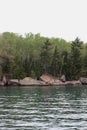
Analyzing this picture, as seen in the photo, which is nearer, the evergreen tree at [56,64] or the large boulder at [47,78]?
the large boulder at [47,78]

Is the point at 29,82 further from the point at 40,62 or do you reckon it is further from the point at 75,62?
the point at 75,62

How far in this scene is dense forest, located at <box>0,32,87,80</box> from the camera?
127000 mm

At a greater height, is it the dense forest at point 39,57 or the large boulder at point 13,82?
the dense forest at point 39,57

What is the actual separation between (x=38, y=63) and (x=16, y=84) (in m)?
16.1

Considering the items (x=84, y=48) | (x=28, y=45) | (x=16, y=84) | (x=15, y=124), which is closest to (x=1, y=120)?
(x=15, y=124)

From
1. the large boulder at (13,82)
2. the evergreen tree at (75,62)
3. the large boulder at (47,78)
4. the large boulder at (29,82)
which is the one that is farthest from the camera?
the evergreen tree at (75,62)

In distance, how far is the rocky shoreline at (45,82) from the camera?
12062cm

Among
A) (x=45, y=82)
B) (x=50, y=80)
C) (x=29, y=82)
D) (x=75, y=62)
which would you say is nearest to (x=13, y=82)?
(x=29, y=82)

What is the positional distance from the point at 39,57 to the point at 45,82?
13687 millimetres

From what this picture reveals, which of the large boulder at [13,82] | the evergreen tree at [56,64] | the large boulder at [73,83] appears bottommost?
the large boulder at [73,83]

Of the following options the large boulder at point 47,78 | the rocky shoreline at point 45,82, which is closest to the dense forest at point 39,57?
the large boulder at point 47,78

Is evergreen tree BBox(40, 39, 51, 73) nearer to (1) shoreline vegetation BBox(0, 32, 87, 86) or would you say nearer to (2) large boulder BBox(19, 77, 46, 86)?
(1) shoreline vegetation BBox(0, 32, 87, 86)

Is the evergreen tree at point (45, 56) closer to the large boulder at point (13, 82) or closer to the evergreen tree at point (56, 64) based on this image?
the evergreen tree at point (56, 64)

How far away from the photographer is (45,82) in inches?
4904
